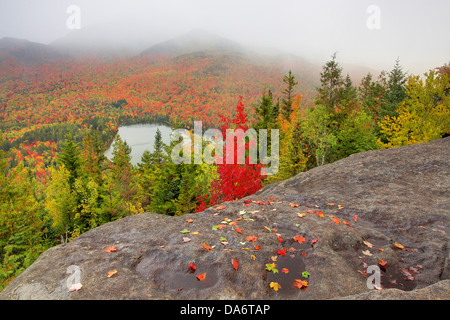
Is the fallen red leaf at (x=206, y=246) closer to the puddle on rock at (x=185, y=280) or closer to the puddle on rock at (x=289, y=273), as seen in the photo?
the puddle on rock at (x=185, y=280)

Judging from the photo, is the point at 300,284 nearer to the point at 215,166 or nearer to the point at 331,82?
the point at 215,166

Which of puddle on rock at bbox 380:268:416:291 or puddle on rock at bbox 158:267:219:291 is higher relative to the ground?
puddle on rock at bbox 158:267:219:291

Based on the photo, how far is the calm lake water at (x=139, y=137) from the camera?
85.4 meters

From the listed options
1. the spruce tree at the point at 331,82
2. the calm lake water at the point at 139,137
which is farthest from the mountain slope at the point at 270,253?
the calm lake water at the point at 139,137

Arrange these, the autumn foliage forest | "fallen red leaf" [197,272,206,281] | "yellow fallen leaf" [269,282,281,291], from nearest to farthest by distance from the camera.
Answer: "yellow fallen leaf" [269,282,281,291] → "fallen red leaf" [197,272,206,281] → the autumn foliage forest

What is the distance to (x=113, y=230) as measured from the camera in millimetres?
5199

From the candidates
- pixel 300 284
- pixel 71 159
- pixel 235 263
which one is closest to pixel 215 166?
pixel 71 159

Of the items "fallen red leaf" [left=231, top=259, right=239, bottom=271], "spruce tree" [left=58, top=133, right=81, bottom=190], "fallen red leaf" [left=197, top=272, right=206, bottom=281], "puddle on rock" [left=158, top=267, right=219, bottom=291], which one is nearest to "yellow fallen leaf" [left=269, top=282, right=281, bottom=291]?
"fallen red leaf" [left=231, top=259, right=239, bottom=271]

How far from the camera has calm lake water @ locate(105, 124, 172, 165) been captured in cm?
8545

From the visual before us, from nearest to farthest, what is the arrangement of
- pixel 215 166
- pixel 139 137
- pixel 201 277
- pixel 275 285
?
pixel 275 285, pixel 201 277, pixel 215 166, pixel 139 137

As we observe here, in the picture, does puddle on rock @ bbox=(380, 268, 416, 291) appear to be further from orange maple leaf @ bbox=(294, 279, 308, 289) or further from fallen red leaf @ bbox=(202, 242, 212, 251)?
fallen red leaf @ bbox=(202, 242, 212, 251)

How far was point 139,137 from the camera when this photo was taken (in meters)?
105
